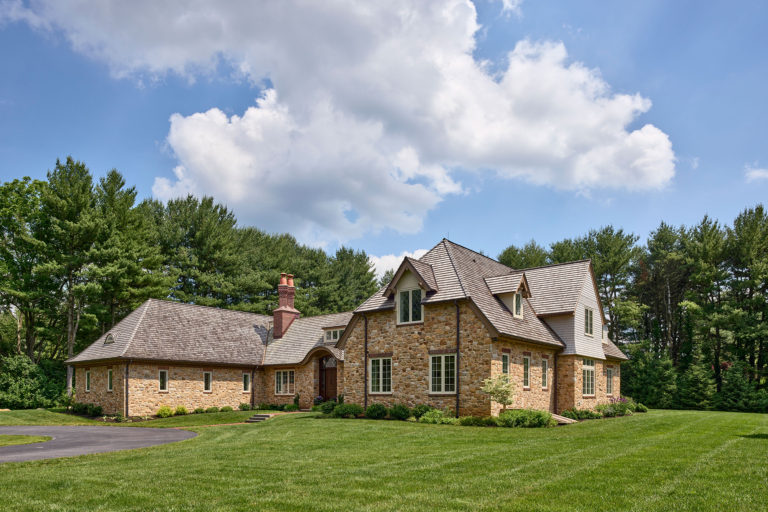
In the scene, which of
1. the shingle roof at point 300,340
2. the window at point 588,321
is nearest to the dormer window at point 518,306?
the window at point 588,321

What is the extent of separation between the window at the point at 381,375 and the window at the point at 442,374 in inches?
91.5

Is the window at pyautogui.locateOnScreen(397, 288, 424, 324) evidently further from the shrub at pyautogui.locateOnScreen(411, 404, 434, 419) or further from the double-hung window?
the double-hung window

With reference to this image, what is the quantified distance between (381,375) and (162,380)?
13.1 meters

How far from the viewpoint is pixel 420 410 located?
24.1 meters

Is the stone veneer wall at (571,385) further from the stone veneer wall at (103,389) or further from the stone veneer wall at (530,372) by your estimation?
the stone veneer wall at (103,389)

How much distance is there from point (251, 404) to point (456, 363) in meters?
17.5

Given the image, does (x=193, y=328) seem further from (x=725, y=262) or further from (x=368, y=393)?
(x=725, y=262)

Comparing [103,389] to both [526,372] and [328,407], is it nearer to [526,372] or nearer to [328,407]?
[328,407]

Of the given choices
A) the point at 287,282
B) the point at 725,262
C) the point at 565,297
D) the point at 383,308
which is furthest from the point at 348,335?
the point at 725,262

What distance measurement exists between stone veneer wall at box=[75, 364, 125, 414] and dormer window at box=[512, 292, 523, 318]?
66.8 ft

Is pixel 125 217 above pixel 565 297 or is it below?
above

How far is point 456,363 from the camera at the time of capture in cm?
2389

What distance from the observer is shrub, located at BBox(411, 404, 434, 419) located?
24.1 meters

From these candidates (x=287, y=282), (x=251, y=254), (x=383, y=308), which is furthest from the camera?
(x=251, y=254)
